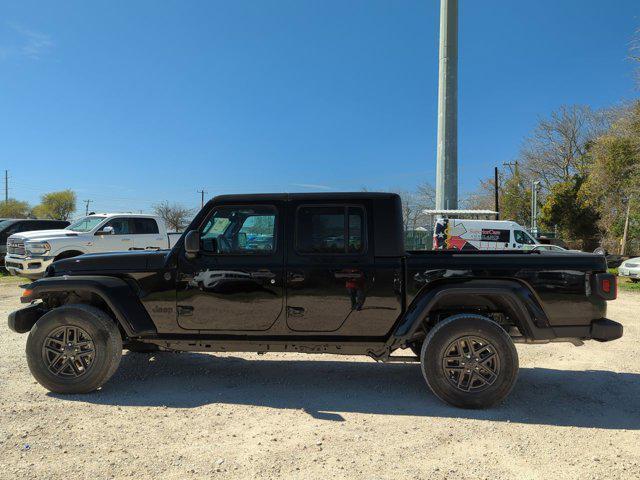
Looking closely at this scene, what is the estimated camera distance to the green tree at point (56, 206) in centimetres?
7538

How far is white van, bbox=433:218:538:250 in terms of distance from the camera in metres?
22.3

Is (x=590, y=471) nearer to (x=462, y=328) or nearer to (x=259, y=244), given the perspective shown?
(x=462, y=328)

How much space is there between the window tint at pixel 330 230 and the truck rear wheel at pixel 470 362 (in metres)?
1.10

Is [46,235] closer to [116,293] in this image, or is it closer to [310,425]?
[116,293]

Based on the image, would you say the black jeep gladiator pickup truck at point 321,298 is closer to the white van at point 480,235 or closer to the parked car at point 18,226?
the parked car at point 18,226

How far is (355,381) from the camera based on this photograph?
5012 millimetres

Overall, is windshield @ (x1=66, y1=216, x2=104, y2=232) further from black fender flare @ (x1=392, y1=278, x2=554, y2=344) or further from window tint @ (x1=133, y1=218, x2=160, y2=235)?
black fender flare @ (x1=392, y1=278, x2=554, y2=344)

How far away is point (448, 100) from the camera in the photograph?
72.7ft

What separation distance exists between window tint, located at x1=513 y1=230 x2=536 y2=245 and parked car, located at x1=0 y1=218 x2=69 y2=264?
19.3 meters

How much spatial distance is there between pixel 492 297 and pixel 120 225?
38.9 feet

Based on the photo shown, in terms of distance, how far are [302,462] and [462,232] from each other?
20.5 meters

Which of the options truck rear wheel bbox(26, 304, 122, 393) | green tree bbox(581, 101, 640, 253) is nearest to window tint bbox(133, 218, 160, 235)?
truck rear wheel bbox(26, 304, 122, 393)

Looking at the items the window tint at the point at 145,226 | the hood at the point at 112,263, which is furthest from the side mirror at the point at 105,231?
the hood at the point at 112,263

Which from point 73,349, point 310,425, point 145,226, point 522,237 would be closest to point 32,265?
point 145,226
